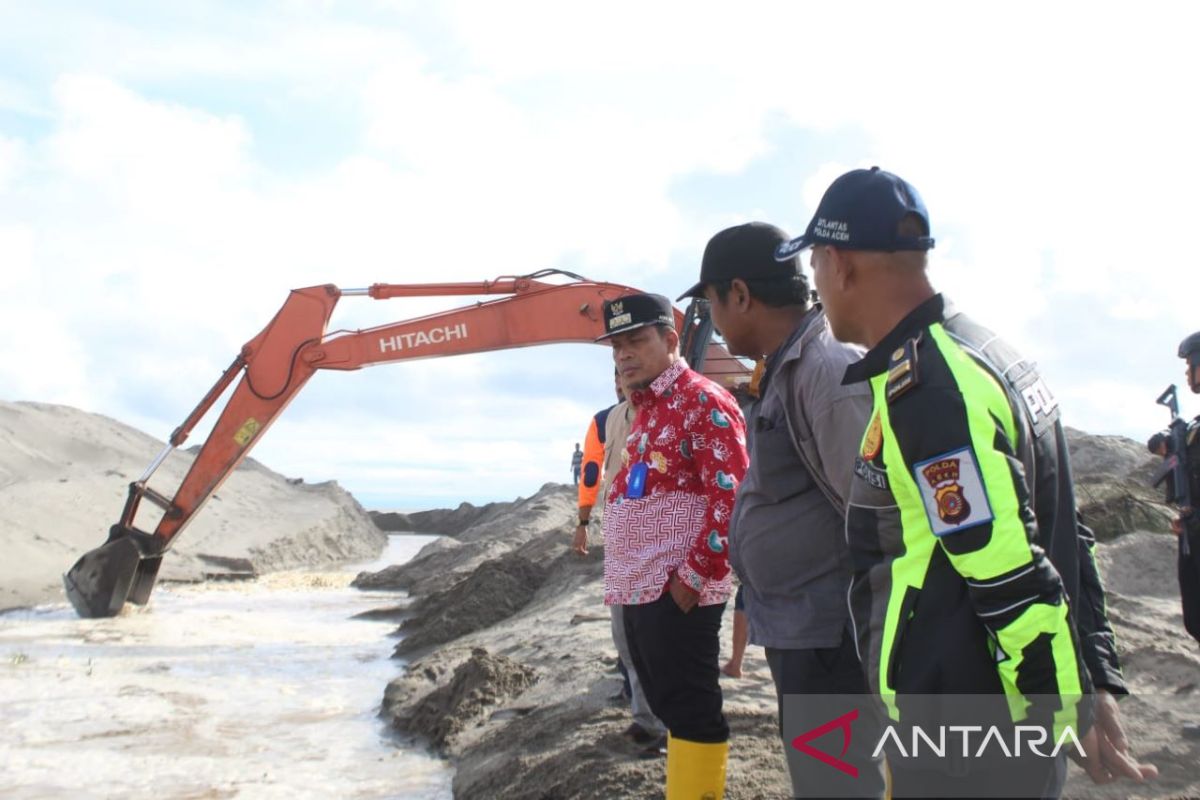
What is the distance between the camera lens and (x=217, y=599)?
13.0m

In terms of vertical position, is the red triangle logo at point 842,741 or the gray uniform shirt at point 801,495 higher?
the gray uniform shirt at point 801,495

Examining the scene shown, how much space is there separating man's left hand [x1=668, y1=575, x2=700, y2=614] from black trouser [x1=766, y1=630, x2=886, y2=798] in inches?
21.6

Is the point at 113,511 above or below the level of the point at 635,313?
below

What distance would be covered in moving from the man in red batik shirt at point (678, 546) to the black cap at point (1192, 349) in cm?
280

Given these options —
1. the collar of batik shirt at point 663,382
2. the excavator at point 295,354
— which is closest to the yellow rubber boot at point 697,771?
the collar of batik shirt at point 663,382

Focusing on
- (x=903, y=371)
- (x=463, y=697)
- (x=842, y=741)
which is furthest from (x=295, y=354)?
(x=903, y=371)

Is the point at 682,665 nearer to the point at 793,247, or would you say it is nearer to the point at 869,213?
the point at 793,247

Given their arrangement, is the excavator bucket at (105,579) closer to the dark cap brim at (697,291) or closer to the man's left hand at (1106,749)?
the dark cap brim at (697,291)

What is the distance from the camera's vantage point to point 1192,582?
4.69 meters

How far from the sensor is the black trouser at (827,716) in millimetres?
2096

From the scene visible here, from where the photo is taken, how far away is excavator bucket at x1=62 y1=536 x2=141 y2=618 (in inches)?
413

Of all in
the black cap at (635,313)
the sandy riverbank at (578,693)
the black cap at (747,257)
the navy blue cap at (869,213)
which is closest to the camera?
the navy blue cap at (869,213)

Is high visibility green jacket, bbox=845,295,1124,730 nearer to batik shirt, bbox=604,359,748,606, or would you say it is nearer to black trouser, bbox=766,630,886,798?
black trouser, bbox=766,630,886,798

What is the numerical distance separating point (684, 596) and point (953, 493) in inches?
59.6
